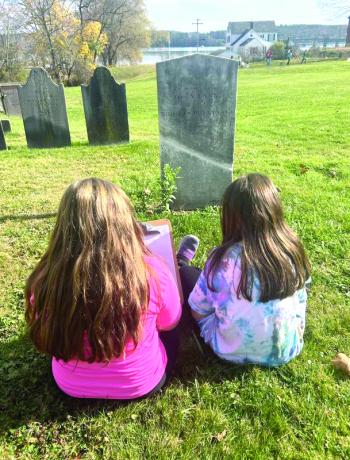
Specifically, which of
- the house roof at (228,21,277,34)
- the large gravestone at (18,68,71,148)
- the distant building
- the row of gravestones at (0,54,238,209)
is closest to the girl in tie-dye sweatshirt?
the row of gravestones at (0,54,238,209)

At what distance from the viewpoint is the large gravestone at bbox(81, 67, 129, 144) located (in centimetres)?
784

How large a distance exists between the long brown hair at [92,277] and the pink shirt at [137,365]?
16 centimetres

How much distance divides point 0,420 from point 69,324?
90cm

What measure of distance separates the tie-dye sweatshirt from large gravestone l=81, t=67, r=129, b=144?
21.8ft

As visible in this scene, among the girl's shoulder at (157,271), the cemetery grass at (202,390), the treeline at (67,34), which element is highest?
the treeline at (67,34)

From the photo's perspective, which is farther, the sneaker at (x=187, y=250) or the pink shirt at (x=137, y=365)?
the sneaker at (x=187, y=250)

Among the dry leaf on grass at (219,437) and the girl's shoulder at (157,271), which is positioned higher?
the girl's shoulder at (157,271)

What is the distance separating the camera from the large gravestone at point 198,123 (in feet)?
13.4

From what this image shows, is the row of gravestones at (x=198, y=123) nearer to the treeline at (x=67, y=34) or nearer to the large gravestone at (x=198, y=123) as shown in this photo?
the large gravestone at (x=198, y=123)

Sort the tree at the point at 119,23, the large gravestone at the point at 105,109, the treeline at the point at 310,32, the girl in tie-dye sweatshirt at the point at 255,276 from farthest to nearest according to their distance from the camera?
the treeline at the point at 310,32 → the tree at the point at 119,23 → the large gravestone at the point at 105,109 → the girl in tie-dye sweatshirt at the point at 255,276

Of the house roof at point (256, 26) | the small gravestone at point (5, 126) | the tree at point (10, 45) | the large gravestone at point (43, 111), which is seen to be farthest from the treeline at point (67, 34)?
the house roof at point (256, 26)

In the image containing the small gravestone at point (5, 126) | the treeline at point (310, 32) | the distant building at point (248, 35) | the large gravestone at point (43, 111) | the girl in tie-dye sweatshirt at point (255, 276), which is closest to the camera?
the girl in tie-dye sweatshirt at point (255, 276)

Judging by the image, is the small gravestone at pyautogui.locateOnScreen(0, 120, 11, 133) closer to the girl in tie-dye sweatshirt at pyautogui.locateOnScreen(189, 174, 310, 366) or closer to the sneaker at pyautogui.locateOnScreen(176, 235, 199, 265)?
the sneaker at pyautogui.locateOnScreen(176, 235, 199, 265)

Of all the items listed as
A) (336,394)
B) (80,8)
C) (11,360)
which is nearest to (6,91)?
(11,360)
